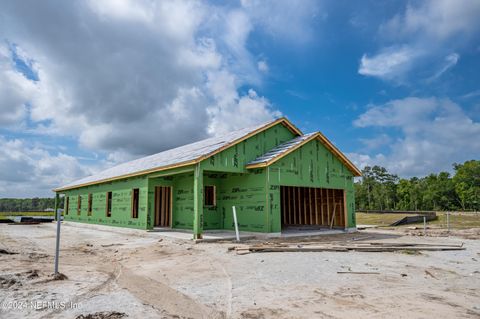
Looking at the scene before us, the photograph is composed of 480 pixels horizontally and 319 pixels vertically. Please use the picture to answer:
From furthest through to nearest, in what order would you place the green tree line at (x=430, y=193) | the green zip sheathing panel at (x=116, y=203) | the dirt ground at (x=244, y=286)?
the green tree line at (x=430, y=193) → the green zip sheathing panel at (x=116, y=203) → the dirt ground at (x=244, y=286)

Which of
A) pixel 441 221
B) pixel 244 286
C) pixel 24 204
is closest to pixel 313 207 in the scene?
pixel 441 221

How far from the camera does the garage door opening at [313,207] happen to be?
18266mm

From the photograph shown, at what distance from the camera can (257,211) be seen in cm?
1422

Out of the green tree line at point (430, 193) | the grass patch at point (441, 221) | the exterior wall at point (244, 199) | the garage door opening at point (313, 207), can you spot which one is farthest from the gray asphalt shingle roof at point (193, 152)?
the green tree line at point (430, 193)

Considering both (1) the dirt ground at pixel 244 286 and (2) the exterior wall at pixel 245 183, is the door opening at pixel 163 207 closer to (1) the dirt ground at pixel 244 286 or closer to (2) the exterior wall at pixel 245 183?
(2) the exterior wall at pixel 245 183

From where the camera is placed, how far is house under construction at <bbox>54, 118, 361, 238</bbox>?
45.9ft

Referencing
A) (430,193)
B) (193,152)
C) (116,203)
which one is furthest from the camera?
(430,193)

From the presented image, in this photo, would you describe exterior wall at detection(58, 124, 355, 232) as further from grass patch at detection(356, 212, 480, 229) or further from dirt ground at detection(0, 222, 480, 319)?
grass patch at detection(356, 212, 480, 229)

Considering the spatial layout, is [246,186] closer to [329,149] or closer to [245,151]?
[245,151]

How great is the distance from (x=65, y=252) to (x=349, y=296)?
8.65 meters

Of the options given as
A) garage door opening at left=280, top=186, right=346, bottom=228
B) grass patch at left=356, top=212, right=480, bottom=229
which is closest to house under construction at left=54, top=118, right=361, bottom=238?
garage door opening at left=280, top=186, right=346, bottom=228

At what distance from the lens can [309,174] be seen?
15711 millimetres

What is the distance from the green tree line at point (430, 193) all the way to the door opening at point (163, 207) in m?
61.2

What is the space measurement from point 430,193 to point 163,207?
6440cm
